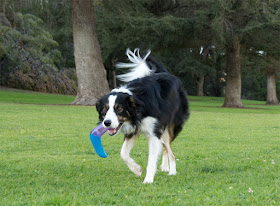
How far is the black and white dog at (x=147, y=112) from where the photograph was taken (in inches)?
223

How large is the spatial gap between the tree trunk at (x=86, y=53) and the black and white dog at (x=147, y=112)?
1667 cm

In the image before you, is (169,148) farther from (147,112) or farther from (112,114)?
(112,114)

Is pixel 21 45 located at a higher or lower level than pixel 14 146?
higher

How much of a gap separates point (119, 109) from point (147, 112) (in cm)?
47

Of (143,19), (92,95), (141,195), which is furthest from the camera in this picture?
(143,19)

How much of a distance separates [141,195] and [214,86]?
63.2 m

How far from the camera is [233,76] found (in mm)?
29516

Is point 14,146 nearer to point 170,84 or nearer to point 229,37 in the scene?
point 170,84

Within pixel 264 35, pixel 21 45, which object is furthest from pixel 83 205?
pixel 21 45

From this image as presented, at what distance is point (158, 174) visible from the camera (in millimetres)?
6648

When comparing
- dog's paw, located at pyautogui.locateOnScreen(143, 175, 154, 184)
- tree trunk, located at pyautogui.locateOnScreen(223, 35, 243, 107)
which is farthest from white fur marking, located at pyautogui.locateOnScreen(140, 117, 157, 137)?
tree trunk, located at pyautogui.locateOnScreen(223, 35, 243, 107)

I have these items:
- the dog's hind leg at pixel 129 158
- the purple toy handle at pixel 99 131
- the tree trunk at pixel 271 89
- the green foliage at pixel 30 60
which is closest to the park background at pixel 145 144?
the dog's hind leg at pixel 129 158

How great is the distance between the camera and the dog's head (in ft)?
18.2

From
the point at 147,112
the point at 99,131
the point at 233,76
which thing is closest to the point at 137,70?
the point at 147,112
